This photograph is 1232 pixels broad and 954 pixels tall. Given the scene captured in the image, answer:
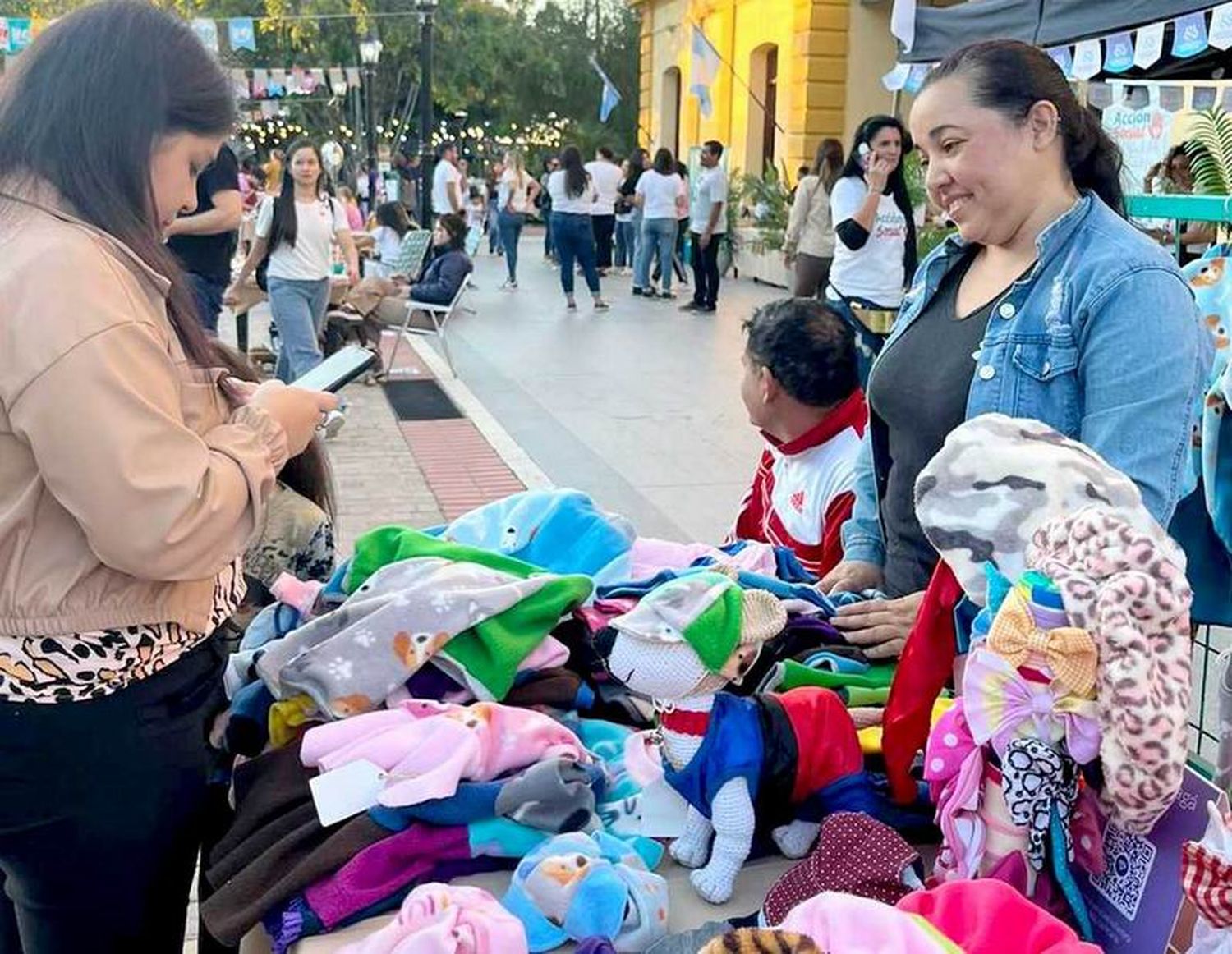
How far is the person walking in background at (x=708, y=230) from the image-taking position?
14.8 m

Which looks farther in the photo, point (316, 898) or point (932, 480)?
point (316, 898)

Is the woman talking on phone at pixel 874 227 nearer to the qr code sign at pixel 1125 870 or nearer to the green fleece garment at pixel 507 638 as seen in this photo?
the green fleece garment at pixel 507 638

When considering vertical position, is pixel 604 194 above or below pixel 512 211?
above

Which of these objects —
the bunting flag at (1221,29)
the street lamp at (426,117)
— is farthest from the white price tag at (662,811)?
the street lamp at (426,117)

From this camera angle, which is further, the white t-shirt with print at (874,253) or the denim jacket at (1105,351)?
the white t-shirt with print at (874,253)

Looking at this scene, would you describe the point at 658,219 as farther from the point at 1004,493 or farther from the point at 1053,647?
the point at 1053,647

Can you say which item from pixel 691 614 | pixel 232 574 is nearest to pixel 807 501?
pixel 691 614

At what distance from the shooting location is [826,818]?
1770mm

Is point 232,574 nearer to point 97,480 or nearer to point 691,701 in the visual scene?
point 97,480

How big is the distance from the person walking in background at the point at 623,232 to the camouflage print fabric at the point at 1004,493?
57.6 feet

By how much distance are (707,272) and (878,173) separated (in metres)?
7.64

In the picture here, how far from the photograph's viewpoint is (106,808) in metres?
1.82

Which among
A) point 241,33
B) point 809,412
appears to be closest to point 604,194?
point 241,33

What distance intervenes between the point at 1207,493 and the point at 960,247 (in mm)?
965
